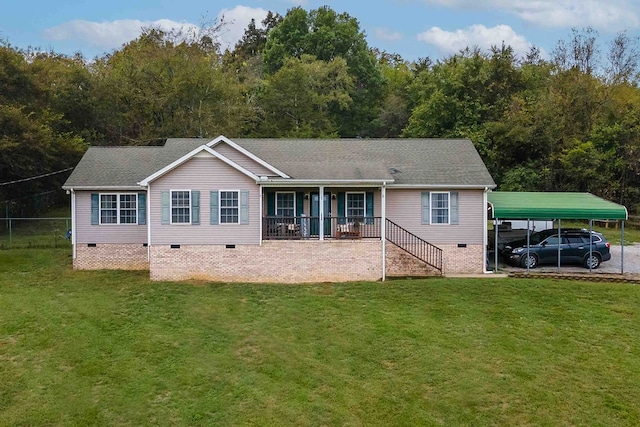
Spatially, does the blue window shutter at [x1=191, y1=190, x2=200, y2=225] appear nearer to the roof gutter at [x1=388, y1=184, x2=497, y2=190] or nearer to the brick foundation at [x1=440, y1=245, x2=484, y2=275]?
the roof gutter at [x1=388, y1=184, x2=497, y2=190]

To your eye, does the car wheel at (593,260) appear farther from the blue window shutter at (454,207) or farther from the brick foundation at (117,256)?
the brick foundation at (117,256)

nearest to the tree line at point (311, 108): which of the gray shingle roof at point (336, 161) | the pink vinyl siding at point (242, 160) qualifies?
the gray shingle roof at point (336, 161)

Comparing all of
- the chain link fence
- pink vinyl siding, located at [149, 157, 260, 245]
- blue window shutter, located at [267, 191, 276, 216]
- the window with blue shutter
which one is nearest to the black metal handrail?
the window with blue shutter

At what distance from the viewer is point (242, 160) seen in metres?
20.9

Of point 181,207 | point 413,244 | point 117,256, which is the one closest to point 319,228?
point 413,244

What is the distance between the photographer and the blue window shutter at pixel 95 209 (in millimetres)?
21750

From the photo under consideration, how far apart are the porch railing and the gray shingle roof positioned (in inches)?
67.9

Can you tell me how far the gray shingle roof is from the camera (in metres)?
21.0

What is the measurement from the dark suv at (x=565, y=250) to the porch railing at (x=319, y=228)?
5.64 m

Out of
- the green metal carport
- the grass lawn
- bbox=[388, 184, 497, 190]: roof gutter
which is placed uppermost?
bbox=[388, 184, 497, 190]: roof gutter

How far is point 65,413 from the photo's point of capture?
438 inches

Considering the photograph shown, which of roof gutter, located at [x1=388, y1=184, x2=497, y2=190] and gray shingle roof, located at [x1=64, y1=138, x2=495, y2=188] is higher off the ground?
gray shingle roof, located at [x1=64, y1=138, x2=495, y2=188]

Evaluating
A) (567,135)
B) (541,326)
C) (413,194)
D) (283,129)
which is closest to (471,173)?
(413,194)

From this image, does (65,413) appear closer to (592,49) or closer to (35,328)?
(35,328)
